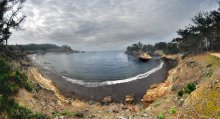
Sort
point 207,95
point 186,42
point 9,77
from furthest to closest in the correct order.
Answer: point 186,42 → point 9,77 → point 207,95

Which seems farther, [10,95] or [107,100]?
[107,100]

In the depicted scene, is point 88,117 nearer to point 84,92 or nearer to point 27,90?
point 27,90

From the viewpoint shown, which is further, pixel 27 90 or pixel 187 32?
pixel 187 32

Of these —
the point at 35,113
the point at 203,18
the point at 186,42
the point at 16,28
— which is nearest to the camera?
the point at 35,113

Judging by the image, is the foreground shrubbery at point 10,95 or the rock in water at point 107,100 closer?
the foreground shrubbery at point 10,95

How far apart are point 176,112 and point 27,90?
14.2 metres

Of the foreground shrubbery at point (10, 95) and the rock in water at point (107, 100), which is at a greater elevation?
the foreground shrubbery at point (10, 95)

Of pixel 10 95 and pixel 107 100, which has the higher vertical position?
pixel 10 95

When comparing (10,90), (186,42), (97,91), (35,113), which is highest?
(186,42)

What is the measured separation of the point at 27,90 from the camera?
19.7 metres

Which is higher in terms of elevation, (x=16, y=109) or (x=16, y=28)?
(x=16, y=28)

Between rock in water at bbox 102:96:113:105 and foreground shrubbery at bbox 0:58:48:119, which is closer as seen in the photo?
foreground shrubbery at bbox 0:58:48:119

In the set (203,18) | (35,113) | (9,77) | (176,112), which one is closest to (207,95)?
(176,112)

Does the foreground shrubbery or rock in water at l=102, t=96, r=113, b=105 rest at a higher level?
the foreground shrubbery
